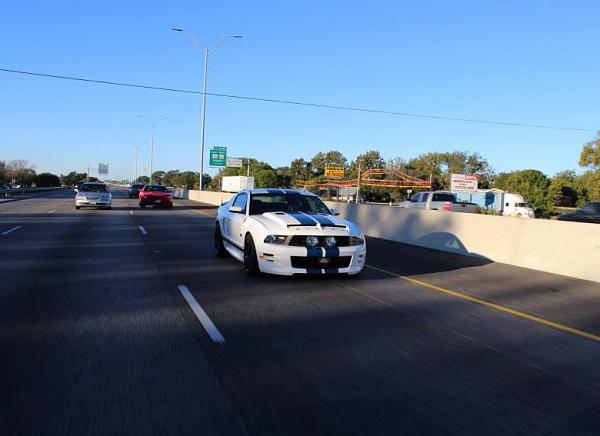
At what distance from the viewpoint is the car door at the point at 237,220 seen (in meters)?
9.98

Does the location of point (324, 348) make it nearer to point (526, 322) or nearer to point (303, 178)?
point (526, 322)

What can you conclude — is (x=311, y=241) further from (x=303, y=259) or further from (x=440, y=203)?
(x=440, y=203)

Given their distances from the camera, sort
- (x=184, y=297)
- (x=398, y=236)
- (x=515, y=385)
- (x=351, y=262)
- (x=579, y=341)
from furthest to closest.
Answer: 1. (x=398, y=236)
2. (x=351, y=262)
3. (x=184, y=297)
4. (x=579, y=341)
5. (x=515, y=385)

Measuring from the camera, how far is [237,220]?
1027 cm

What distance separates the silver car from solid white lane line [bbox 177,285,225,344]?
2299 cm

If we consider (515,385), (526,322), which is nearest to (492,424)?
(515,385)

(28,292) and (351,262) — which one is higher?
(351,262)

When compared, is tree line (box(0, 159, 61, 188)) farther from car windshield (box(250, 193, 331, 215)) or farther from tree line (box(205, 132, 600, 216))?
car windshield (box(250, 193, 331, 215))

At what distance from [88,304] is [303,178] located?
148935mm

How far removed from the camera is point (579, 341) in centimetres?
605

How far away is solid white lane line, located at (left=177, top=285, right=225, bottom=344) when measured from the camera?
18.3 ft

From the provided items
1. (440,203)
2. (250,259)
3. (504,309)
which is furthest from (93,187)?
(504,309)

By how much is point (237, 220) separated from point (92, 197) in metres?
21.4

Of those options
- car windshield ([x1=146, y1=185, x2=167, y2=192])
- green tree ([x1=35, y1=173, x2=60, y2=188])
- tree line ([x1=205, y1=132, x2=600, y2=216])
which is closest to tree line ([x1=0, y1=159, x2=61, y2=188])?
green tree ([x1=35, y1=173, x2=60, y2=188])
